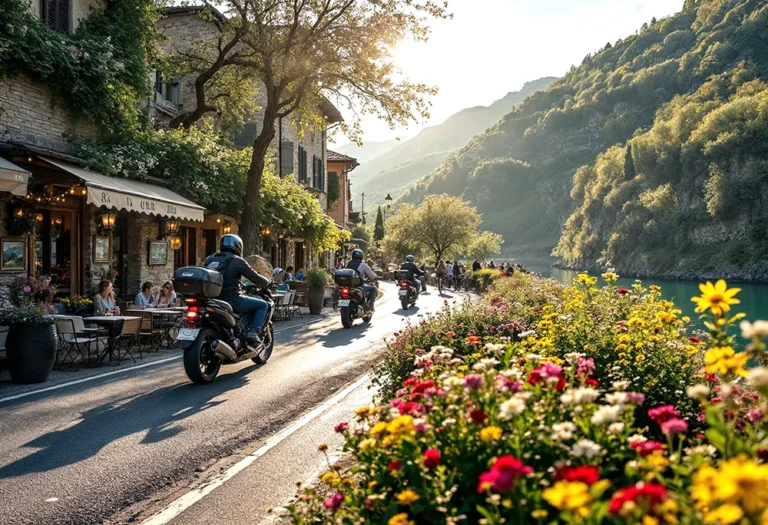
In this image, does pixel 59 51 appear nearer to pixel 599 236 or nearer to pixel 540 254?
pixel 599 236

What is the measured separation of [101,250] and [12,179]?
611cm

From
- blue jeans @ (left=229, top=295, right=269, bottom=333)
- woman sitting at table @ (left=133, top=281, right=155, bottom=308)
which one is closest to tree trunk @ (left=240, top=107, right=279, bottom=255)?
woman sitting at table @ (left=133, top=281, right=155, bottom=308)

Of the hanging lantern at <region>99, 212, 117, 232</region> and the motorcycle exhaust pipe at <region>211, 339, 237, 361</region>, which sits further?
the hanging lantern at <region>99, 212, 117, 232</region>

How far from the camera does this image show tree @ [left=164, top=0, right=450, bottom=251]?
20.6 metres

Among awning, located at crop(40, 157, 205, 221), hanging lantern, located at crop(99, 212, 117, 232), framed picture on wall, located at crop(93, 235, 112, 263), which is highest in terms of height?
awning, located at crop(40, 157, 205, 221)

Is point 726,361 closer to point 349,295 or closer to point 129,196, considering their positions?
point 129,196

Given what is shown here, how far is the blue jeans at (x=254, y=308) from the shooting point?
9656mm

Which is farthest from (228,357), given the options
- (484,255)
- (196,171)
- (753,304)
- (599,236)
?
(599,236)

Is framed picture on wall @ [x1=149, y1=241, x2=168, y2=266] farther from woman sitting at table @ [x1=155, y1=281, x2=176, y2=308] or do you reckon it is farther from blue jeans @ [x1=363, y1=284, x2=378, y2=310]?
blue jeans @ [x1=363, y1=284, x2=378, y2=310]

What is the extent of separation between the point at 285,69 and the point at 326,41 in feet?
5.92

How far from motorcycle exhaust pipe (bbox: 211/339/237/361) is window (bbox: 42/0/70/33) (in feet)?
34.0

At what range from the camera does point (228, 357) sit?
918 cm

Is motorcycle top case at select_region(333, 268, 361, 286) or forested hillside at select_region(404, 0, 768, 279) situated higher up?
forested hillside at select_region(404, 0, 768, 279)

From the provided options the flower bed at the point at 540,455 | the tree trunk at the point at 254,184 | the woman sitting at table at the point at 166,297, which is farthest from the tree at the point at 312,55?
the flower bed at the point at 540,455
